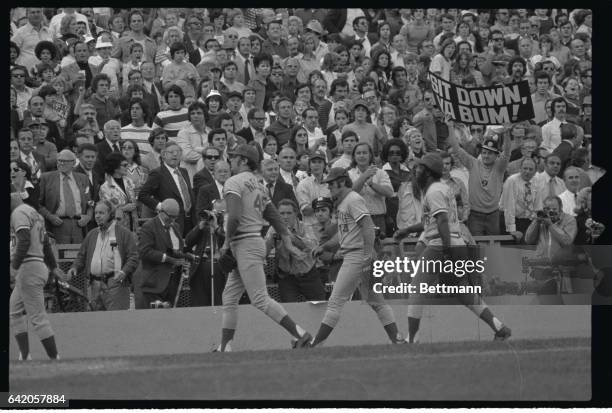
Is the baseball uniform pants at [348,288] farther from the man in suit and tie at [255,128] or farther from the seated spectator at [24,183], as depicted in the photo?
the seated spectator at [24,183]

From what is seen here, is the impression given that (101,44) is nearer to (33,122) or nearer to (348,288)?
(33,122)

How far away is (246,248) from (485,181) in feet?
7.38

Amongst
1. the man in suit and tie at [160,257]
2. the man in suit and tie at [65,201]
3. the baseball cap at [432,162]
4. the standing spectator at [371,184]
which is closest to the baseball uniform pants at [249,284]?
the man in suit and tie at [160,257]

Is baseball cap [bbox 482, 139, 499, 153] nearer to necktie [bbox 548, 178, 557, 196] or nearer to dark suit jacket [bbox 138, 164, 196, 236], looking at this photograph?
necktie [bbox 548, 178, 557, 196]

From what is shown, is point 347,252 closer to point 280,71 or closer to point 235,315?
point 235,315

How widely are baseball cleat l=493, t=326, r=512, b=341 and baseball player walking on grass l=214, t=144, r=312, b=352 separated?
1.54 meters

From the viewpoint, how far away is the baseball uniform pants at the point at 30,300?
1044 cm

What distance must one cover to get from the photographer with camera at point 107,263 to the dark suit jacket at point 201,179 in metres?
0.74

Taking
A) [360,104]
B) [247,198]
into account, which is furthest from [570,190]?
[247,198]

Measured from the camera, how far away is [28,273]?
34.6ft

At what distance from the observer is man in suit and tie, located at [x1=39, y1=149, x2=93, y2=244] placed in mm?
11047

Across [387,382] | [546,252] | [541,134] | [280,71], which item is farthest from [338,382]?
[280,71]

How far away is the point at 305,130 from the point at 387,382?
11.2 ft

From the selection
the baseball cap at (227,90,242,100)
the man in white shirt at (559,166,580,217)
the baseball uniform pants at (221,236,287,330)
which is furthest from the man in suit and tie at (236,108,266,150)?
the man in white shirt at (559,166,580,217)
